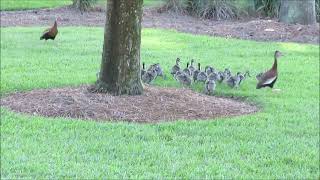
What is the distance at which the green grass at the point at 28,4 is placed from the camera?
90.4ft

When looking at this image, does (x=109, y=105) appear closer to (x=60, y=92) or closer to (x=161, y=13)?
(x=60, y=92)

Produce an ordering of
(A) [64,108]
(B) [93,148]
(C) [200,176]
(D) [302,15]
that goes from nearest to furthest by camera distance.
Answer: (C) [200,176], (B) [93,148], (A) [64,108], (D) [302,15]

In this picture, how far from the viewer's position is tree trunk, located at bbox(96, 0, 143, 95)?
10.9 metres

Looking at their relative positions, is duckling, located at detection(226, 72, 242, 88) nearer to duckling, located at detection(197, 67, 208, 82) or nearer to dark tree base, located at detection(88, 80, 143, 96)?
duckling, located at detection(197, 67, 208, 82)

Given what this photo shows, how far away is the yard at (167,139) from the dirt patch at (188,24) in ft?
17.8

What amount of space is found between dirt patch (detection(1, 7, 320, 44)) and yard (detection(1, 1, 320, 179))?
5.43 m

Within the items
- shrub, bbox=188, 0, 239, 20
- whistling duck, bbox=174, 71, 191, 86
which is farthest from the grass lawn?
whistling duck, bbox=174, 71, 191, 86

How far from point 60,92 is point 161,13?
1506 centimetres

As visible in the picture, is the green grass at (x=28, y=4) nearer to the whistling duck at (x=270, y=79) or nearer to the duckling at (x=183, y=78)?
the duckling at (x=183, y=78)

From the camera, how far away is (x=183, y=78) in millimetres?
12602

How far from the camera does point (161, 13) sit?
26.0 m

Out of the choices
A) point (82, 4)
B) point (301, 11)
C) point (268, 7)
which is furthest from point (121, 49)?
point (268, 7)

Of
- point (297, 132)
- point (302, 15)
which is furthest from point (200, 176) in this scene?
→ point (302, 15)

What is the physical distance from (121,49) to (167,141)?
7.98ft
